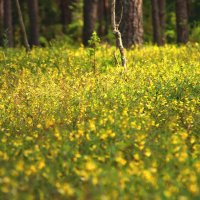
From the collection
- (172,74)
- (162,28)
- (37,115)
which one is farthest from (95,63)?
(162,28)

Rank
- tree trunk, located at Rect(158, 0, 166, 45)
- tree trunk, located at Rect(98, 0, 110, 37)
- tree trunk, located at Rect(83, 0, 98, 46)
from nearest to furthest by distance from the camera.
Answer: tree trunk, located at Rect(83, 0, 98, 46) → tree trunk, located at Rect(158, 0, 166, 45) → tree trunk, located at Rect(98, 0, 110, 37)

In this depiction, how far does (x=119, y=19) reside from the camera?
1380cm

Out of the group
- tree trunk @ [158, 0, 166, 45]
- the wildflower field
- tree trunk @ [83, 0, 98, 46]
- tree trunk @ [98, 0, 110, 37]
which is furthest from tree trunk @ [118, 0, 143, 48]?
tree trunk @ [98, 0, 110, 37]

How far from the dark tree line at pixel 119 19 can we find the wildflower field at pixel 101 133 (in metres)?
2.42

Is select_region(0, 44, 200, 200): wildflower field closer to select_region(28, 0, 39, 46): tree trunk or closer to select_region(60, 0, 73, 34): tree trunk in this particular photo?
select_region(28, 0, 39, 46): tree trunk

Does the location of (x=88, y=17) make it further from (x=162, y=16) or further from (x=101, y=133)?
(x=101, y=133)

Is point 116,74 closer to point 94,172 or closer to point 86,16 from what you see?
point 94,172

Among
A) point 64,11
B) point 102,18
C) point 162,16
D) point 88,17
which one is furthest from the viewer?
point 64,11

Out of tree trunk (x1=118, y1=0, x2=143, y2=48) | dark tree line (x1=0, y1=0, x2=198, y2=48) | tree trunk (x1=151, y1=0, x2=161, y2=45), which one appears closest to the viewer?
tree trunk (x1=118, y1=0, x2=143, y2=48)

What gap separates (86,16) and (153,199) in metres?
14.8

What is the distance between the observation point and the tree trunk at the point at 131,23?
1352cm

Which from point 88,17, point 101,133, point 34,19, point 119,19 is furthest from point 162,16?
point 101,133

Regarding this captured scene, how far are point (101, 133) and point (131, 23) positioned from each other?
349 inches

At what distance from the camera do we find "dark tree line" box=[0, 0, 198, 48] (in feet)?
45.0
